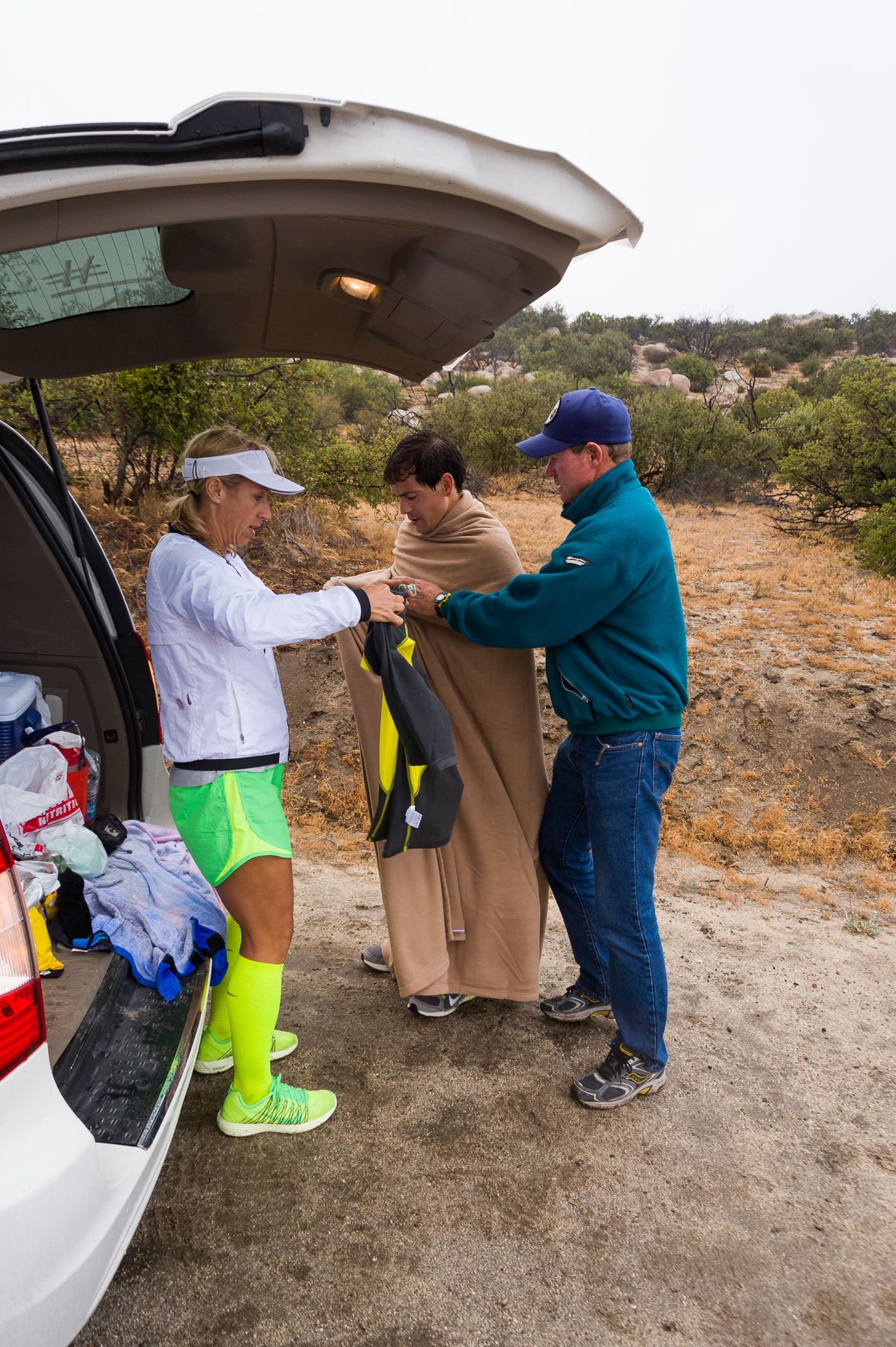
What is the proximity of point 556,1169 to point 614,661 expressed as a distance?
1.56m

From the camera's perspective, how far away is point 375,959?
11.5 feet

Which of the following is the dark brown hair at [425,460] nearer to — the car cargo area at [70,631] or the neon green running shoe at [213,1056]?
the car cargo area at [70,631]

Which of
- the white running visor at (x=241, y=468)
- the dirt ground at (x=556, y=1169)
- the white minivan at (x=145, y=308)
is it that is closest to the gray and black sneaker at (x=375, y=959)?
the dirt ground at (x=556, y=1169)

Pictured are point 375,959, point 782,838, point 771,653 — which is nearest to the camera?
point 375,959

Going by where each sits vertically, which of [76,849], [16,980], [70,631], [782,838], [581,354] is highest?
[581,354]

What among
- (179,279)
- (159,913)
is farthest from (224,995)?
Result: (179,279)

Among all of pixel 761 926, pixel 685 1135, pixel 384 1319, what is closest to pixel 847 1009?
pixel 761 926

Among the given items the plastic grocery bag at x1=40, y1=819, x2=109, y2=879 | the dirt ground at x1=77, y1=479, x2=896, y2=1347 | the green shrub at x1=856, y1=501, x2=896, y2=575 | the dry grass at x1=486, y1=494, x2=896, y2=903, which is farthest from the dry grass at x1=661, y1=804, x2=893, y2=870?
the green shrub at x1=856, y1=501, x2=896, y2=575

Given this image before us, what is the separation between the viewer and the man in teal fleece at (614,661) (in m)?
2.56

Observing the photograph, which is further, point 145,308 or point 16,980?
point 145,308

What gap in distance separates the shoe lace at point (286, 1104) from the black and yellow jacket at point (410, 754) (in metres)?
0.79

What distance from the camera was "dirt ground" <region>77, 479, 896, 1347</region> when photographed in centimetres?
192

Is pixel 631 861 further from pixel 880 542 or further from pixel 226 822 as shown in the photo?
pixel 880 542

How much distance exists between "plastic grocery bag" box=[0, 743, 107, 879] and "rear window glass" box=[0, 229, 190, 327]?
143 cm
